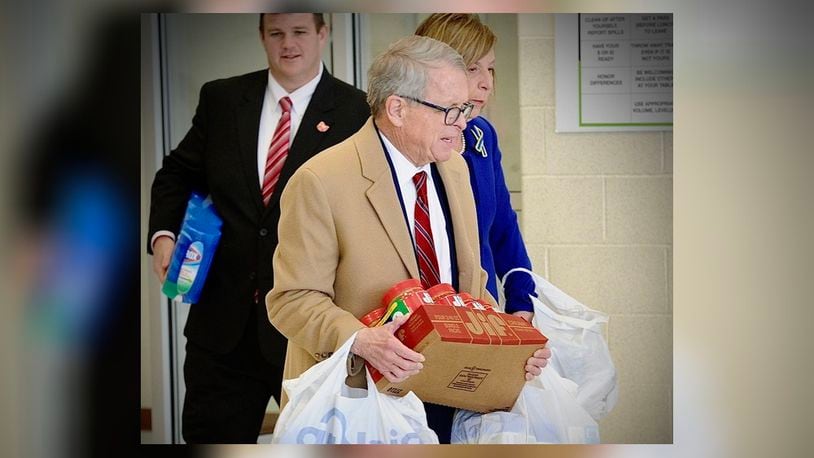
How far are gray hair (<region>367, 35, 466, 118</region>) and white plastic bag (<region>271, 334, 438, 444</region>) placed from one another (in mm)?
739

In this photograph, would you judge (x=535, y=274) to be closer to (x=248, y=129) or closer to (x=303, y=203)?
(x=303, y=203)

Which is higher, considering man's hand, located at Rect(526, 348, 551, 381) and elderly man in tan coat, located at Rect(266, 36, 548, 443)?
elderly man in tan coat, located at Rect(266, 36, 548, 443)

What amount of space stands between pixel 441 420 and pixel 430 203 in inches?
26.1

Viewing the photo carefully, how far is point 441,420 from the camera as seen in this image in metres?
3.25

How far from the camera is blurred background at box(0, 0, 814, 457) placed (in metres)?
3.32

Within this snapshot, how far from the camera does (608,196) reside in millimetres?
3314

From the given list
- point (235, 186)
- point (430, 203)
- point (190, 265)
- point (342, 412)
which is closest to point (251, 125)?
point (235, 186)

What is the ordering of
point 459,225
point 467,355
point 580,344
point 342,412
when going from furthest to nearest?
point 580,344 < point 459,225 < point 342,412 < point 467,355

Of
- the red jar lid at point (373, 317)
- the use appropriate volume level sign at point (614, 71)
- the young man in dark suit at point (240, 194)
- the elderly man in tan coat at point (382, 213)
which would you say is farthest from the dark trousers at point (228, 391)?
the use appropriate volume level sign at point (614, 71)

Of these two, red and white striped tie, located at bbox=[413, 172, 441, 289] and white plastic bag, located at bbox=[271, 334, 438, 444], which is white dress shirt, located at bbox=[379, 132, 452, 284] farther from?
white plastic bag, located at bbox=[271, 334, 438, 444]

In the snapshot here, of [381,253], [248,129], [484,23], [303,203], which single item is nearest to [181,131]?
[248,129]

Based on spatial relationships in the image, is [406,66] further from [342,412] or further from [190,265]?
[342,412]

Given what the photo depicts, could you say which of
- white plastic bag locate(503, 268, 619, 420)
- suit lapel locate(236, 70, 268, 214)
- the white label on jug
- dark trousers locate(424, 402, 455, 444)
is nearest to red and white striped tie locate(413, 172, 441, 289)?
white plastic bag locate(503, 268, 619, 420)
